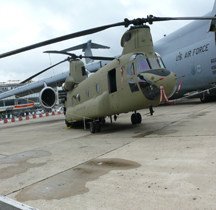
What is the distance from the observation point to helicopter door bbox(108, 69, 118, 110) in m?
8.12

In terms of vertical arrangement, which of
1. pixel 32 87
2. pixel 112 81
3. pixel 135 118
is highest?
pixel 32 87

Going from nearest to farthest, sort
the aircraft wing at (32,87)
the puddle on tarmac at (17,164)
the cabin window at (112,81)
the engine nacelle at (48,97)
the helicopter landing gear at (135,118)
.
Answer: the puddle on tarmac at (17,164)
the cabin window at (112,81)
the helicopter landing gear at (135,118)
the engine nacelle at (48,97)
the aircraft wing at (32,87)

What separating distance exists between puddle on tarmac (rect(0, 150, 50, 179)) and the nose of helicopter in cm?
361

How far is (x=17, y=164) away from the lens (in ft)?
16.4

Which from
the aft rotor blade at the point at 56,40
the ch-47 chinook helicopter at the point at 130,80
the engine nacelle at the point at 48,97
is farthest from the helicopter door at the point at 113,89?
the engine nacelle at the point at 48,97

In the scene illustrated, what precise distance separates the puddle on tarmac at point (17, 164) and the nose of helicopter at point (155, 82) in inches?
142

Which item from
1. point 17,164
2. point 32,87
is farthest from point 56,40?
point 32,87

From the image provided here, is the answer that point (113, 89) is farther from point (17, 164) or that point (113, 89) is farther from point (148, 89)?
point (17, 164)

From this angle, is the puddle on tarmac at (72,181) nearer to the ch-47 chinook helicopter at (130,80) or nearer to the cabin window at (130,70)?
the ch-47 chinook helicopter at (130,80)

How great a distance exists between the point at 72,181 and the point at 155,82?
14.0 feet

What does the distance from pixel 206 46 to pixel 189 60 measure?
1.65m

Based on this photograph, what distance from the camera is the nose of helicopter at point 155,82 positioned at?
666cm

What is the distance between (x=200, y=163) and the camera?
11.9 feet

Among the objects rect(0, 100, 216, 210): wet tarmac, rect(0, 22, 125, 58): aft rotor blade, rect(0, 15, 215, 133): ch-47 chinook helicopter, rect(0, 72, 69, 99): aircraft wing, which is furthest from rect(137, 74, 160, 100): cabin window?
rect(0, 72, 69, 99): aircraft wing
